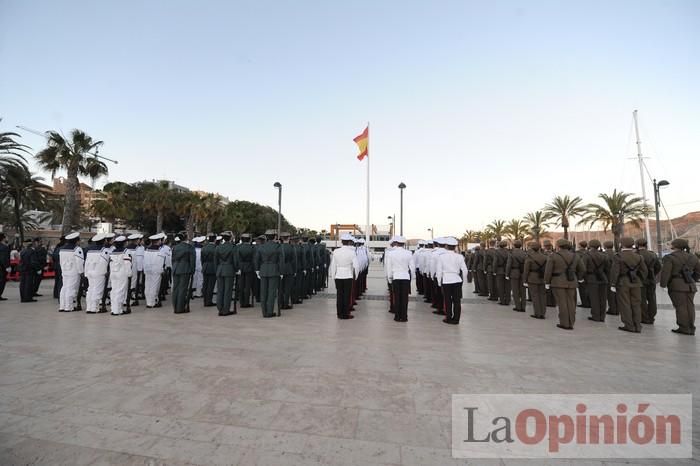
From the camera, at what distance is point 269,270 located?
8.52 metres

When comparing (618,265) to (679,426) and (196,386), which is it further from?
(196,386)

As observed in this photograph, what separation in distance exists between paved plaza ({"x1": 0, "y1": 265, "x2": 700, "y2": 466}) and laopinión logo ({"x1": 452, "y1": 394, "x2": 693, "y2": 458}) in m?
0.14

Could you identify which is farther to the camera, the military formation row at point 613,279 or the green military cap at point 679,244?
the green military cap at point 679,244

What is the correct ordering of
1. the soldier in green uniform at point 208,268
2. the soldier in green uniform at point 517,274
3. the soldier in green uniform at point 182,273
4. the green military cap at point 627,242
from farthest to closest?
the soldier in green uniform at point 208,268
the soldier in green uniform at point 517,274
the soldier in green uniform at point 182,273
the green military cap at point 627,242

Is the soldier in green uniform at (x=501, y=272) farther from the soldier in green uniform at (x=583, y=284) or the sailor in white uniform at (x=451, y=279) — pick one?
the sailor in white uniform at (x=451, y=279)

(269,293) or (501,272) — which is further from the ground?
(501,272)

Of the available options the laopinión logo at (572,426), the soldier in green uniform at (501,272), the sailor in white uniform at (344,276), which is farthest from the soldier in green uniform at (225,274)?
the soldier in green uniform at (501,272)

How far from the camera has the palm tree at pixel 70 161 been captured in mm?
24094

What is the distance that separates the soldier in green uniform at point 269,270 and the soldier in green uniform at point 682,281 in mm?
8820

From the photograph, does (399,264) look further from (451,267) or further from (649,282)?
(649,282)

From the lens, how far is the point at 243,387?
4000 mm

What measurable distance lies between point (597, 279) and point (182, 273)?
10932 mm

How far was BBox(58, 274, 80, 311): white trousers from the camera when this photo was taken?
9188mm

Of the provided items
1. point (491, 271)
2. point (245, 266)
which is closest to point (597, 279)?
point (491, 271)
